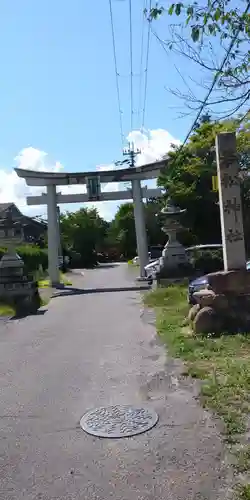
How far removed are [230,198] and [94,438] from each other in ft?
19.9

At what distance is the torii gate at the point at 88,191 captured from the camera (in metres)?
24.0

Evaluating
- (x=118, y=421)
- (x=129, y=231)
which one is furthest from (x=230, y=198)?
(x=129, y=231)

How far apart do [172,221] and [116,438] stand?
15869 millimetres

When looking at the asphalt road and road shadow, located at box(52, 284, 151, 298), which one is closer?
the asphalt road

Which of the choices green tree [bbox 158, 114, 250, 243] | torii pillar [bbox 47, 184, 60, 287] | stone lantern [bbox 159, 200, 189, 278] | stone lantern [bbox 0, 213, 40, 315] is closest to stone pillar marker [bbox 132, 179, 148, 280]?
green tree [bbox 158, 114, 250, 243]

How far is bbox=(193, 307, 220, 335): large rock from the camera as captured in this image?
28.2 ft

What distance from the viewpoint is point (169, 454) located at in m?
4.23

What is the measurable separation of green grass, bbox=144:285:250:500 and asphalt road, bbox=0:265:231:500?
168mm

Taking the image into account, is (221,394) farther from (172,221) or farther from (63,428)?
(172,221)

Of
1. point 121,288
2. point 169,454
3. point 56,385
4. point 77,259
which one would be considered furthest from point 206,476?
point 77,259

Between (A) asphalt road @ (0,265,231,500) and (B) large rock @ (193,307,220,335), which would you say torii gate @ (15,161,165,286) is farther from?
(B) large rock @ (193,307,220,335)

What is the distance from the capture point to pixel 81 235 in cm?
5516

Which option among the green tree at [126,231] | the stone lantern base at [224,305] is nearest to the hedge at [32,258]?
the stone lantern base at [224,305]

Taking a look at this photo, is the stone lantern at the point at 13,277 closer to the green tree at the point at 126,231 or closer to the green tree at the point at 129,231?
the green tree at the point at 129,231
